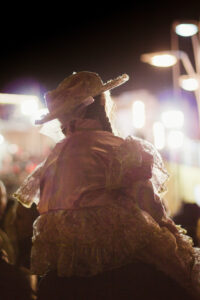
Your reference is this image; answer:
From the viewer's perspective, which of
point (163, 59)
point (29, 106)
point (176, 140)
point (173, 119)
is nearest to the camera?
point (163, 59)

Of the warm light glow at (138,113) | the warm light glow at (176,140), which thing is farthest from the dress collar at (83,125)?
the warm light glow at (138,113)

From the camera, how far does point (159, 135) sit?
12875 mm

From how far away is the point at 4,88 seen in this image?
825 cm

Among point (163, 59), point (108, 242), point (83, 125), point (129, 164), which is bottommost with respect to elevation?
point (108, 242)

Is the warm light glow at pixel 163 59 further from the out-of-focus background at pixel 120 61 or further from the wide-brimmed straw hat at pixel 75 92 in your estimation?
the wide-brimmed straw hat at pixel 75 92

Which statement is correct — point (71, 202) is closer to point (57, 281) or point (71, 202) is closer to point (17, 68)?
point (57, 281)

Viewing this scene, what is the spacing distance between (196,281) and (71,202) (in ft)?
2.69

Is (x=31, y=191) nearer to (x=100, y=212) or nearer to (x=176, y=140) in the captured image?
(x=100, y=212)

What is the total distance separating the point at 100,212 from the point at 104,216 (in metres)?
0.03

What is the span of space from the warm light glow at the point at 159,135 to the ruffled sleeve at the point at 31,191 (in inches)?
413

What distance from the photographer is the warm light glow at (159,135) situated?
1280 centimetres

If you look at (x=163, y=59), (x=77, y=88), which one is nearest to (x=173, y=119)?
(x=163, y=59)

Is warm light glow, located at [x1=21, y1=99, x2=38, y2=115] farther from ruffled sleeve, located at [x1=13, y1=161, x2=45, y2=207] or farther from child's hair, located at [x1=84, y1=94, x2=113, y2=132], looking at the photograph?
child's hair, located at [x1=84, y1=94, x2=113, y2=132]

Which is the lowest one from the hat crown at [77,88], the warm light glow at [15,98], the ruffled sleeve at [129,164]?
the ruffled sleeve at [129,164]
